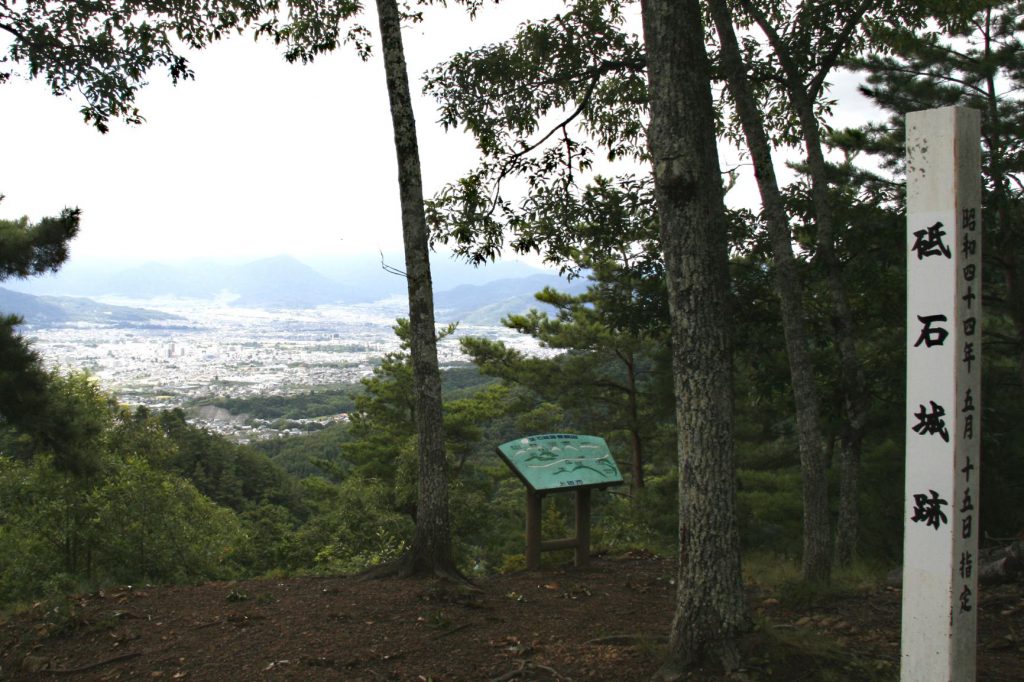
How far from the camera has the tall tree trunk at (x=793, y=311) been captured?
5152 mm

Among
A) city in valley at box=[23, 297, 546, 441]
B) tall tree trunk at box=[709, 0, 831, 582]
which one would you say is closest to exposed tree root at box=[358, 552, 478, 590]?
tall tree trunk at box=[709, 0, 831, 582]

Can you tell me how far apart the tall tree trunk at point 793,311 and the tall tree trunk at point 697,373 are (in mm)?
2084

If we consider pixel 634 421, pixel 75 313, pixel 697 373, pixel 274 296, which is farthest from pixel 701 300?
pixel 274 296

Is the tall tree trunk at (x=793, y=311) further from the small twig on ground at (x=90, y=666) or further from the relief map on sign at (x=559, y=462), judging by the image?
the small twig on ground at (x=90, y=666)

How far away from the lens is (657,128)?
331 cm

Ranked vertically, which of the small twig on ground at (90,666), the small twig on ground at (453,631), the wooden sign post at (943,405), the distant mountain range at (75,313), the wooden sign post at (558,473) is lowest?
the small twig on ground at (90,666)

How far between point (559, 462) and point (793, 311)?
2.12m

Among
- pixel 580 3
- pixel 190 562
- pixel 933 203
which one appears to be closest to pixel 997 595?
pixel 933 203

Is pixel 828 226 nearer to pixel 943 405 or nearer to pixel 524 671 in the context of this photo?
pixel 943 405

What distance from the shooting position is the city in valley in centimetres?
4481

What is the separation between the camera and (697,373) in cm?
324

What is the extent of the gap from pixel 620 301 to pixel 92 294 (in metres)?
200

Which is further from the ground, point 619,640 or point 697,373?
point 697,373

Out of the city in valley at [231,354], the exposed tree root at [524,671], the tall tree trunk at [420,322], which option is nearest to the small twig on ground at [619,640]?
the exposed tree root at [524,671]
